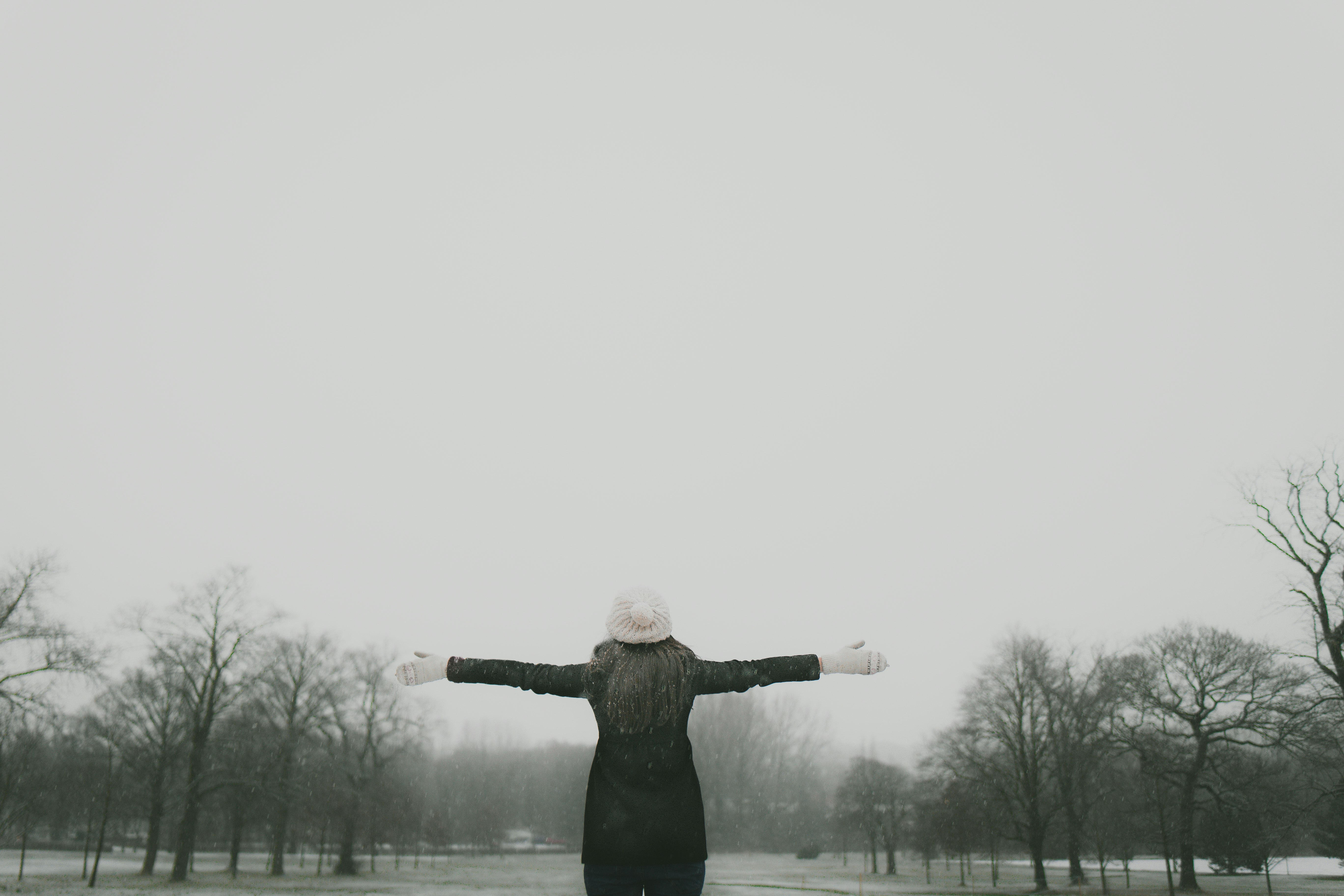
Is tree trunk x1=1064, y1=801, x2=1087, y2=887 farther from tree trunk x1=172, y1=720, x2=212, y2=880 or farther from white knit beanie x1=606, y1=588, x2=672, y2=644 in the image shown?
white knit beanie x1=606, y1=588, x2=672, y2=644

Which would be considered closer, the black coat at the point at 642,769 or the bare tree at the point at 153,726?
the black coat at the point at 642,769

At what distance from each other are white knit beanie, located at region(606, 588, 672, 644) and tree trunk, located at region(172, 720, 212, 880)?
40.0 metres

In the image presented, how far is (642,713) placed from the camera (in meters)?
3.48

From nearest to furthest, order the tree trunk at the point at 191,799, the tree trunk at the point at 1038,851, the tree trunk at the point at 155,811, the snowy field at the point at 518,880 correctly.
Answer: the snowy field at the point at 518,880 → the tree trunk at the point at 191,799 → the tree trunk at the point at 155,811 → the tree trunk at the point at 1038,851

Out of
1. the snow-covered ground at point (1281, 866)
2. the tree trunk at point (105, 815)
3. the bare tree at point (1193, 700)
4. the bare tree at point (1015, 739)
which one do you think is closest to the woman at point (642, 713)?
the tree trunk at point (105, 815)

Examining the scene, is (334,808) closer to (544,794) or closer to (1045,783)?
(1045,783)

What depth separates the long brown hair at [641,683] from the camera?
137 inches

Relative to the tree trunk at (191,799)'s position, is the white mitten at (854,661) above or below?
above

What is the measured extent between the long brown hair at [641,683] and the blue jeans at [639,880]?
55 cm

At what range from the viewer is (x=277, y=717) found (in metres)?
46.4

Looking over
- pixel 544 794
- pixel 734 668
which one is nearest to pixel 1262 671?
pixel 734 668

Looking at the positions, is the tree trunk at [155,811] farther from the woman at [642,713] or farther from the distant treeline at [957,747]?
the woman at [642,713]

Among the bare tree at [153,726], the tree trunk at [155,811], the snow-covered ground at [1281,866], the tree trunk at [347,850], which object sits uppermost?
the bare tree at [153,726]

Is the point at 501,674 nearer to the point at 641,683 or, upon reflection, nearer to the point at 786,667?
the point at 641,683
